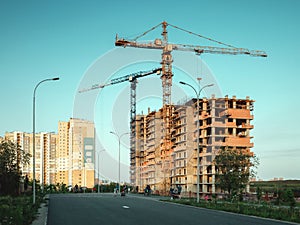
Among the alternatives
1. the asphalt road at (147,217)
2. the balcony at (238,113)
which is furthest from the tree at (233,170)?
the balcony at (238,113)

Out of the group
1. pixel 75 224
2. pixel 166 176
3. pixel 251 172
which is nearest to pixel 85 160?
pixel 166 176

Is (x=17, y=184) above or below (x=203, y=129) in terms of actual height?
below

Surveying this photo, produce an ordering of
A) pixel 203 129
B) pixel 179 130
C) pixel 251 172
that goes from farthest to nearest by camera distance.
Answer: pixel 179 130
pixel 203 129
pixel 251 172

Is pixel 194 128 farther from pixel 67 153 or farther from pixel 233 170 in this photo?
pixel 233 170

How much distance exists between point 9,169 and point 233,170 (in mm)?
22968

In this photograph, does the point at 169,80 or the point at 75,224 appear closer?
the point at 75,224

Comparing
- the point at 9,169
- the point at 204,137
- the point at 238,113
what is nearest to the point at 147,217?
the point at 9,169

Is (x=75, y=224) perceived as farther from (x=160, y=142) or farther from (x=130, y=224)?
(x=160, y=142)

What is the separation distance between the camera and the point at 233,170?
1710 inches

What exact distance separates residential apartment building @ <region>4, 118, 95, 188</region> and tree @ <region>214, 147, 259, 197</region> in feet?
185

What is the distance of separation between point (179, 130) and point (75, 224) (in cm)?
8374

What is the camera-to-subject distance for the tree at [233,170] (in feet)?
140

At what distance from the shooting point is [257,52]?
355 ft

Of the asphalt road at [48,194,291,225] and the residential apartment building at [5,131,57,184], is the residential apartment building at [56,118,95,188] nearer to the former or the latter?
the residential apartment building at [5,131,57,184]
